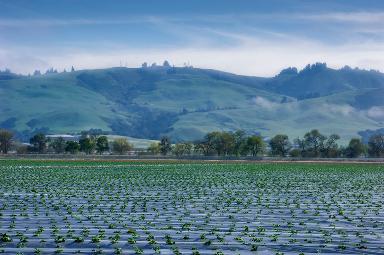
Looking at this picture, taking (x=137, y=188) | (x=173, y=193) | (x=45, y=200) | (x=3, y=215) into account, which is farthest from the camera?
(x=137, y=188)

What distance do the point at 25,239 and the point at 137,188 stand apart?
3256 cm

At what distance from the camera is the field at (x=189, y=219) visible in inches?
1204

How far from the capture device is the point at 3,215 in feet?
136

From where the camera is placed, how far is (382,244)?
103 ft

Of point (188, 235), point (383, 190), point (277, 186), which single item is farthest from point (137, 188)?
point (188, 235)

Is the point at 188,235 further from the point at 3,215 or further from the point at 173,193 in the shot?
the point at 173,193

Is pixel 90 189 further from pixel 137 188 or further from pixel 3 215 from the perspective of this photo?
pixel 3 215

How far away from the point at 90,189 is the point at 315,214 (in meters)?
25.5

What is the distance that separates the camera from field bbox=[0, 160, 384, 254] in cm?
3059

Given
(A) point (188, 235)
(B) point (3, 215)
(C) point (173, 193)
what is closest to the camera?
(A) point (188, 235)

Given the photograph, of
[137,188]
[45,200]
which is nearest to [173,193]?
[137,188]

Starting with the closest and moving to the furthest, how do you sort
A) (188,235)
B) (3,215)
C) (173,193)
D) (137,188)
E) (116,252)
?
(116,252)
(188,235)
(3,215)
(173,193)
(137,188)

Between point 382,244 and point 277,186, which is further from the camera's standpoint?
point 277,186

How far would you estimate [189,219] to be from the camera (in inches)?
1574
